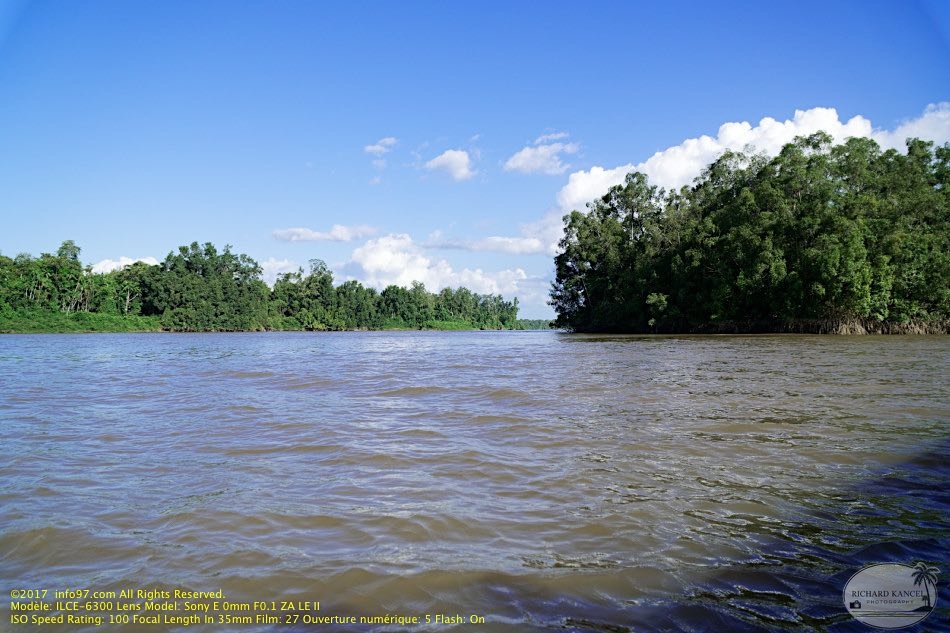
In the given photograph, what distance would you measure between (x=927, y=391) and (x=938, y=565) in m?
9.24

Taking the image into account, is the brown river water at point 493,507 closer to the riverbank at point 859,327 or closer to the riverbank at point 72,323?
the riverbank at point 859,327

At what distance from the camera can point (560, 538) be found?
3742 mm

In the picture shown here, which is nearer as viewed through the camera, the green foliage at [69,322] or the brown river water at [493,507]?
the brown river water at [493,507]

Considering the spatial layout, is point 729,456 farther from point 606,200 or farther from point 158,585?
point 606,200

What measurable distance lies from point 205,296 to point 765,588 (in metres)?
108

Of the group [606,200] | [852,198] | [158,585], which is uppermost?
[606,200]

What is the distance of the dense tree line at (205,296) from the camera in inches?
3081

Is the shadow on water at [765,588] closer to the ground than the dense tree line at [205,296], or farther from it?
closer to the ground

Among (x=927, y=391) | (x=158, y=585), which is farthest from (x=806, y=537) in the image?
(x=927, y=391)

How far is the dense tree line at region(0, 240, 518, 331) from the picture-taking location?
257 feet

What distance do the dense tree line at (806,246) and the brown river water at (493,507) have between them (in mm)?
33400

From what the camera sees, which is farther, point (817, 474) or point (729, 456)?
point (729, 456)

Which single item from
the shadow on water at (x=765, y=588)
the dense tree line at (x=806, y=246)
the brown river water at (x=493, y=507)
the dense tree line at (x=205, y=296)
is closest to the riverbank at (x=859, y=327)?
the dense tree line at (x=806, y=246)

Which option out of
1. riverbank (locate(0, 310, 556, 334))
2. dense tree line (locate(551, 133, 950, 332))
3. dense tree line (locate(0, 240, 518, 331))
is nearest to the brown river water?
dense tree line (locate(551, 133, 950, 332))
